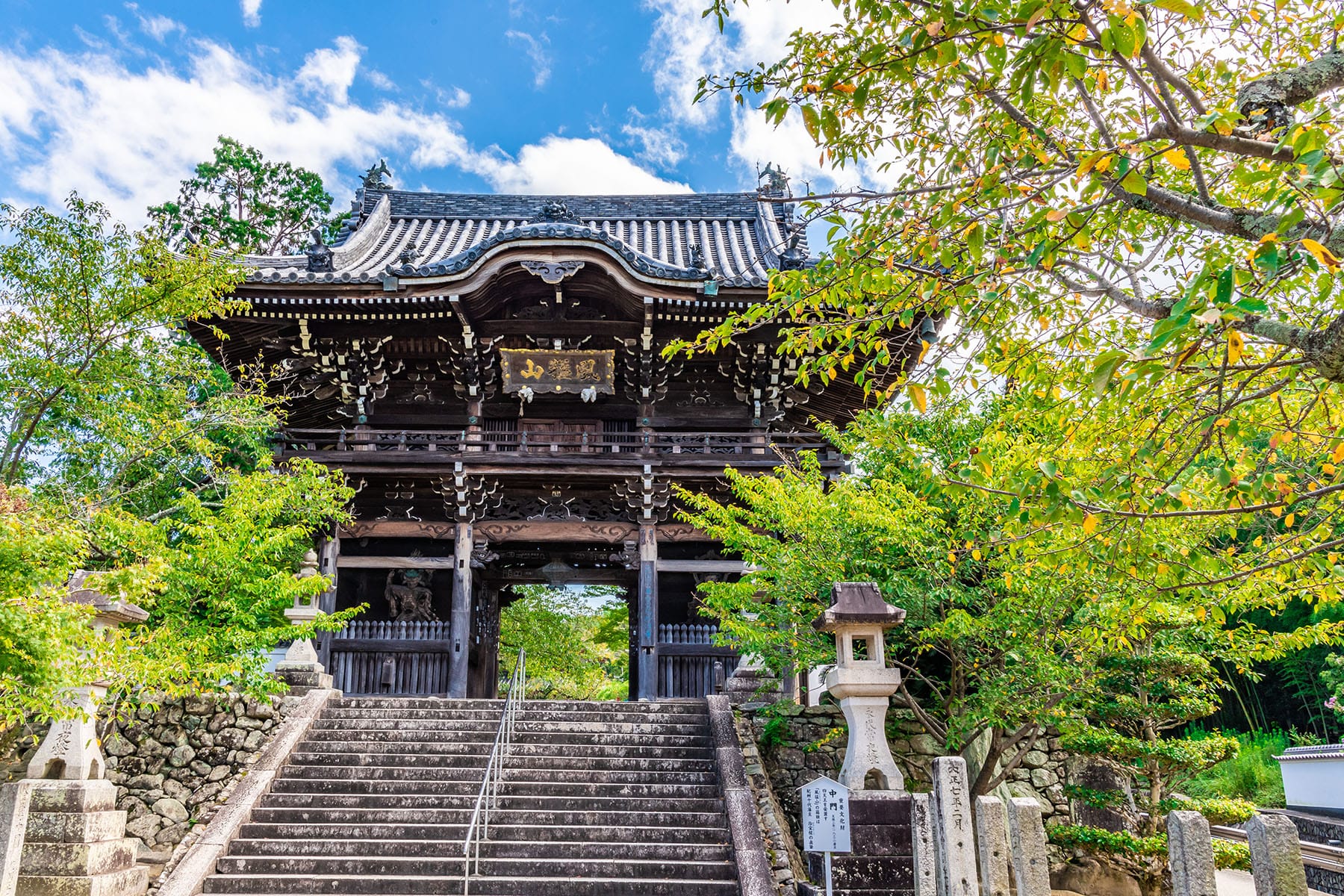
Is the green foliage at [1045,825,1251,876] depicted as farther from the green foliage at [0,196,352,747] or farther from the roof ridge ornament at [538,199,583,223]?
the roof ridge ornament at [538,199,583,223]

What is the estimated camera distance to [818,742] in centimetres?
862

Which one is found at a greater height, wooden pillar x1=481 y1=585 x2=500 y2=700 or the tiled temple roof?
the tiled temple roof

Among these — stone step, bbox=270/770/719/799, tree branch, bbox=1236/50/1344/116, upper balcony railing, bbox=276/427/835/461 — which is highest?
upper balcony railing, bbox=276/427/835/461

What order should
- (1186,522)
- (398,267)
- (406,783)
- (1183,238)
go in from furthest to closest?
(398,267)
(406,783)
(1186,522)
(1183,238)

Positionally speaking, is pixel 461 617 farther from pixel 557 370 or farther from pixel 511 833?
pixel 511 833

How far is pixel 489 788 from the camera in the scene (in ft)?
28.7

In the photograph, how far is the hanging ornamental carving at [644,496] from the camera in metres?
12.8

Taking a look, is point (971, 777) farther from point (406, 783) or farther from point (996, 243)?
point (996, 243)

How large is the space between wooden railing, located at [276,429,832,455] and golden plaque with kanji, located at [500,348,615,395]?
2.45 ft

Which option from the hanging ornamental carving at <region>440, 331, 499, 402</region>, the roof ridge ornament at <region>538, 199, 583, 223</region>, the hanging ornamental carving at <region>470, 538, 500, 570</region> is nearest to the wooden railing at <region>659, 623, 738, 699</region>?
the hanging ornamental carving at <region>470, 538, 500, 570</region>

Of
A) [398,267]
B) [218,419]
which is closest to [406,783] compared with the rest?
[218,419]

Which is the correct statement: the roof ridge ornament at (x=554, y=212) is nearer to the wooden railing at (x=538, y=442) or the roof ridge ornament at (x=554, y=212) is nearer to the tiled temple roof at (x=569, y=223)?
the tiled temple roof at (x=569, y=223)

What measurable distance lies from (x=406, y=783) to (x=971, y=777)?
5967 mm

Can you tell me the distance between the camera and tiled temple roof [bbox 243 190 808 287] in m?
15.7
